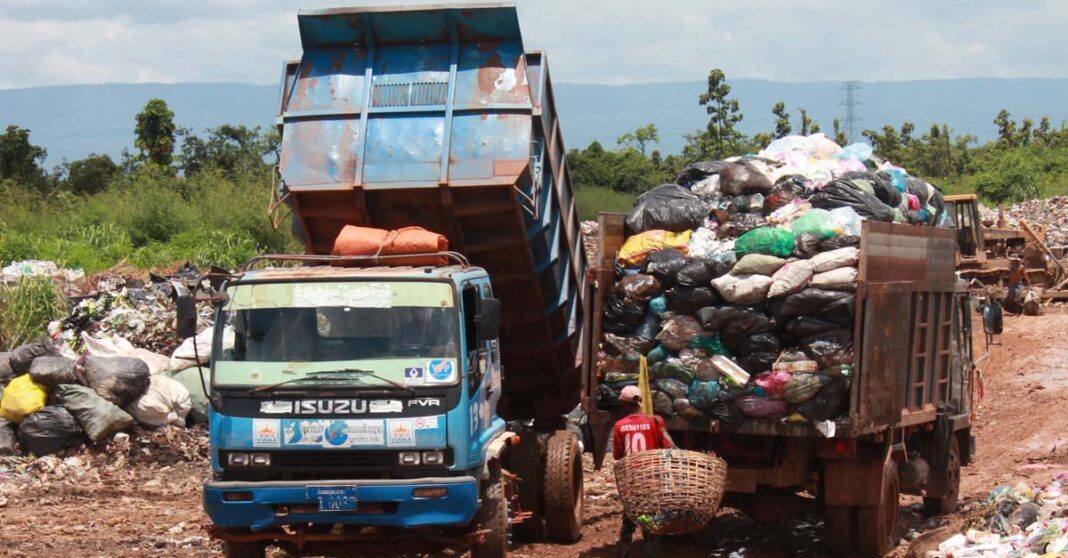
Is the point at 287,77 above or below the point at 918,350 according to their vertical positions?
above

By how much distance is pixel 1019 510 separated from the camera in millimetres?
7785

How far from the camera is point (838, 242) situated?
26.5ft

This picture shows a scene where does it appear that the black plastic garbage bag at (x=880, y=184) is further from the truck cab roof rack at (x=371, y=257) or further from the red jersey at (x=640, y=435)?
the truck cab roof rack at (x=371, y=257)

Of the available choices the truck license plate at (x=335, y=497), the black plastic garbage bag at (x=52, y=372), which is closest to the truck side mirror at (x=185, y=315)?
the truck license plate at (x=335, y=497)

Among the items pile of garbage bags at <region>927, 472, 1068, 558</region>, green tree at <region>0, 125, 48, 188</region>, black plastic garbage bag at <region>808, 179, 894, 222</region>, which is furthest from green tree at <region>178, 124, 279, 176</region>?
pile of garbage bags at <region>927, 472, 1068, 558</region>

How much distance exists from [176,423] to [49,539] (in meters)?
3.55

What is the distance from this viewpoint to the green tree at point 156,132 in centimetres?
3619

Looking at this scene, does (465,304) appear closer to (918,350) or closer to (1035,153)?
(918,350)

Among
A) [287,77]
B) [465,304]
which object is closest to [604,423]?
[465,304]

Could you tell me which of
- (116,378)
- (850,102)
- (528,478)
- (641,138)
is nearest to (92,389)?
(116,378)

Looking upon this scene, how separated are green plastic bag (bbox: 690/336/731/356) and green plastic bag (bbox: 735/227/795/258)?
1.90 feet

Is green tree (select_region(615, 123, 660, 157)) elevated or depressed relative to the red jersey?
elevated

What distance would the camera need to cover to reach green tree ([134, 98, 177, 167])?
3619 cm

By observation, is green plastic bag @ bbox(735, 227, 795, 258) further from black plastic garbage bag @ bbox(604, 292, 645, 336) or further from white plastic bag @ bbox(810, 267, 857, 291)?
black plastic garbage bag @ bbox(604, 292, 645, 336)
